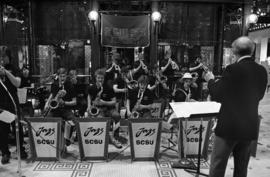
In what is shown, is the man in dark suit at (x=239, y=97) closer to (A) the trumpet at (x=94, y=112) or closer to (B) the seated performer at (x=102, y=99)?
(A) the trumpet at (x=94, y=112)

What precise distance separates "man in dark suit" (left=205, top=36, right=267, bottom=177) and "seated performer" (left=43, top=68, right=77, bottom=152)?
259cm

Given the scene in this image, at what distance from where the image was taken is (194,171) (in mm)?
3443

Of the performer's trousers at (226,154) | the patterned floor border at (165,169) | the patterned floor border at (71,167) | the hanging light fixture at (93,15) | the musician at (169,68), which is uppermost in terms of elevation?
the hanging light fixture at (93,15)

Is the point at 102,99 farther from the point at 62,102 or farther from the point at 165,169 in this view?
the point at 165,169

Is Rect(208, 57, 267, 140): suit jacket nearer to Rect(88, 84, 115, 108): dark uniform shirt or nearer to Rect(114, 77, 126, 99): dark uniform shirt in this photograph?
Rect(88, 84, 115, 108): dark uniform shirt

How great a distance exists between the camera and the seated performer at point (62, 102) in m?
4.07

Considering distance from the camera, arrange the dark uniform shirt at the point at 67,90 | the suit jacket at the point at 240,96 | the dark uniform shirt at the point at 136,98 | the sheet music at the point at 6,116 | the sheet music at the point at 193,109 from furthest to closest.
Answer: the dark uniform shirt at the point at 136,98, the dark uniform shirt at the point at 67,90, the sheet music at the point at 6,116, the sheet music at the point at 193,109, the suit jacket at the point at 240,96

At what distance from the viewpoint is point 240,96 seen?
2094 mm

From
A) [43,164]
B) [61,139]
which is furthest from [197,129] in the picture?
[43,164]

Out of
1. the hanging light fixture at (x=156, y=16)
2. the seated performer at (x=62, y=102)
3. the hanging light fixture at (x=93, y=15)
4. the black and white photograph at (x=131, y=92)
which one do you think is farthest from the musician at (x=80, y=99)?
the hanging light fixture at (x=156, y=16)

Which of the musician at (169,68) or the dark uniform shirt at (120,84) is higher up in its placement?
the musician at (169,68)

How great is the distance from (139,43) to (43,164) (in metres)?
4.27

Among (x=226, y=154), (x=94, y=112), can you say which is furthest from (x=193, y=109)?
(x=94, y=112)

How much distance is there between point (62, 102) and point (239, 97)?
9.60 ft
